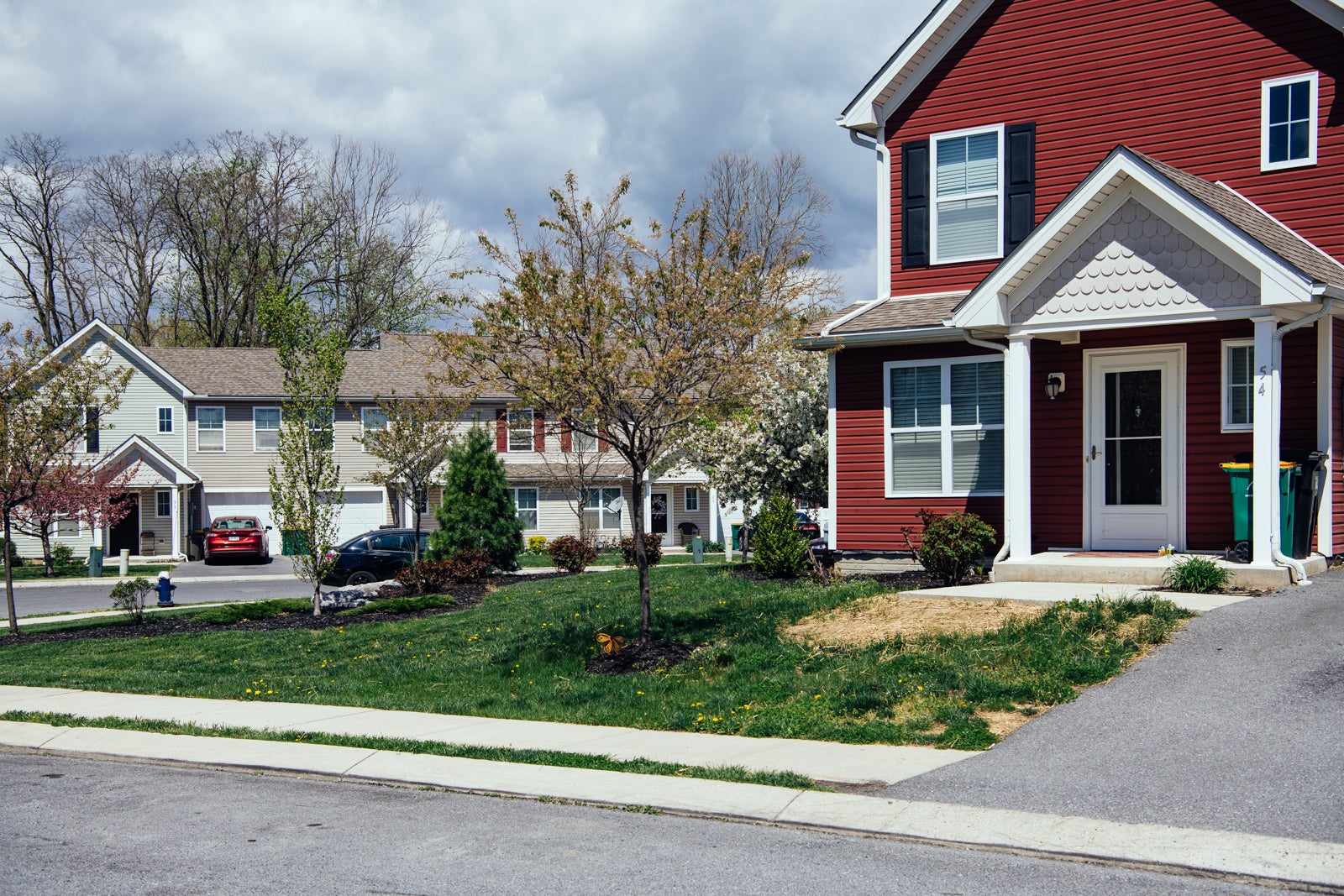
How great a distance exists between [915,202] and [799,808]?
476 inches

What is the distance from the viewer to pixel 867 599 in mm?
13359

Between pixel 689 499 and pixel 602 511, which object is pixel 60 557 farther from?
pixel 689 499

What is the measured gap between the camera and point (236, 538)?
37.2 metres

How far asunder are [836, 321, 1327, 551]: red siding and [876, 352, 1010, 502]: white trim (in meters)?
0.08

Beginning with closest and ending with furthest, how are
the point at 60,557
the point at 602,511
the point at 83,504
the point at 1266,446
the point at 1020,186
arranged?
the point at 1266,446 < the point at 1020,186 < the point at 83,504 < the point at 60,557 < the point at 602,511

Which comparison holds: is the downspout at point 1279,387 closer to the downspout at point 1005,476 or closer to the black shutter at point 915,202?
the downspout at point 1005,476

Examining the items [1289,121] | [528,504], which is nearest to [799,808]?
[1289,121]

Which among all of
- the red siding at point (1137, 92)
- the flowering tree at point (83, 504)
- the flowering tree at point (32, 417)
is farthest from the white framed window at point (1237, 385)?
the flowering tree at point (83, 504)

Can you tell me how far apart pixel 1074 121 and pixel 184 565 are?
30.1 metres

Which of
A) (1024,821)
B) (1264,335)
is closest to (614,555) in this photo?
(1264,335)

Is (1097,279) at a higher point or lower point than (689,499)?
higher

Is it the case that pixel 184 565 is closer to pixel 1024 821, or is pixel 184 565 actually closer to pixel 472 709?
pixel 472 709

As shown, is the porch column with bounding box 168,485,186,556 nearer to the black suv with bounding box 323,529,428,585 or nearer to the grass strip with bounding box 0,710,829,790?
the black suv with bounding box 323,529,428,585

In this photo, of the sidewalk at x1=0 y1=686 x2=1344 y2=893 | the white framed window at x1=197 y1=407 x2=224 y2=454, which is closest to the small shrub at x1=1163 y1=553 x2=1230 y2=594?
the sidewalk at x1=0 y1=686 x2=1344 y2=893
